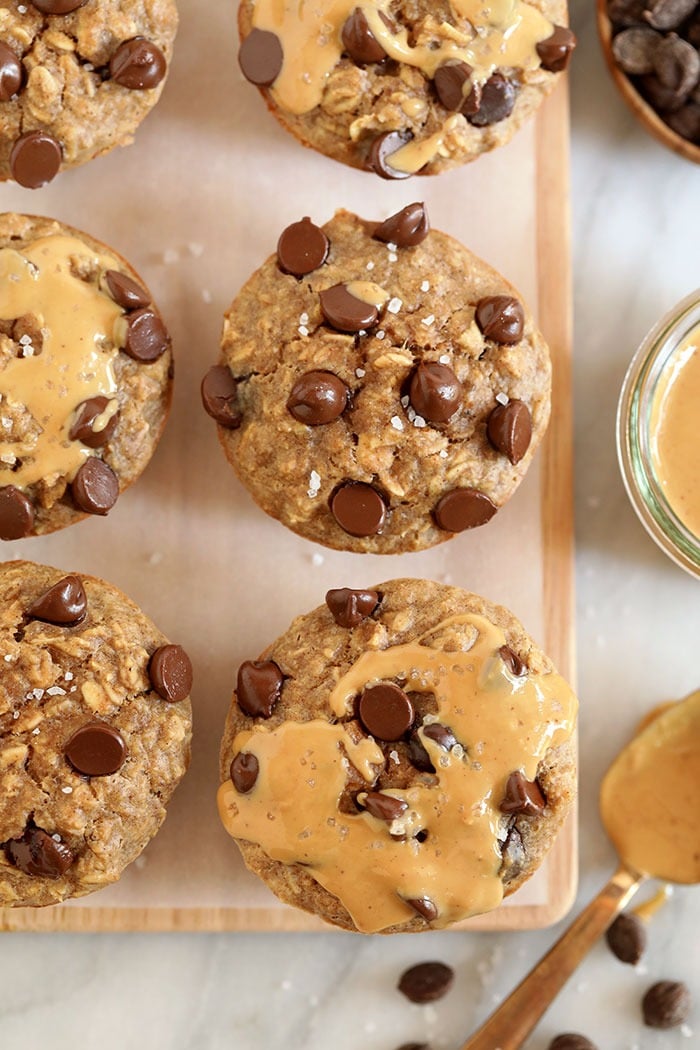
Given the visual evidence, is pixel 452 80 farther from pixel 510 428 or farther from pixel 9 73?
pixel 9 73

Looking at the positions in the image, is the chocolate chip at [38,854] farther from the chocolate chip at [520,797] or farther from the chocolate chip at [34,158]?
the chocolate chip at [34,158]

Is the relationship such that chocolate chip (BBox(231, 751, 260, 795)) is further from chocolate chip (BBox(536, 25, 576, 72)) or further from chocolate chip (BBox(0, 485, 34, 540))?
chocolate chip (BBox(536, 25, 576, 72))

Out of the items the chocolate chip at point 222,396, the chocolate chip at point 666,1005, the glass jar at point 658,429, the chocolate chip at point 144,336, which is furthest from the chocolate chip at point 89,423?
the chocolate chip at point 666,1005

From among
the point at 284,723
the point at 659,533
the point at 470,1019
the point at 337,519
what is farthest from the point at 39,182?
the point at 470,1019

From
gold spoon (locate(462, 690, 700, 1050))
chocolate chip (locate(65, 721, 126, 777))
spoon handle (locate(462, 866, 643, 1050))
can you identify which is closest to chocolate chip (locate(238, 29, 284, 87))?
chocolate chip (locate(65, 721, 126, 777))

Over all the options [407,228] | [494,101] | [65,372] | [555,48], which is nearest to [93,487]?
[65,372]

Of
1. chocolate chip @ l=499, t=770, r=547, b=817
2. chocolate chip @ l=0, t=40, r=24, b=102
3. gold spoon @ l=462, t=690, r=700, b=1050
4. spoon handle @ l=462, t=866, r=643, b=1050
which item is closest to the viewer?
chocolate chip @ l=499, t=770, r=547, b=817

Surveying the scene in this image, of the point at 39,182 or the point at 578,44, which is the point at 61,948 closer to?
the point at 39,182

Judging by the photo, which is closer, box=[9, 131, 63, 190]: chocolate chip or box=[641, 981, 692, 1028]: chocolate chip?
box=[9, 131, 63, 190]: chocolate chip
